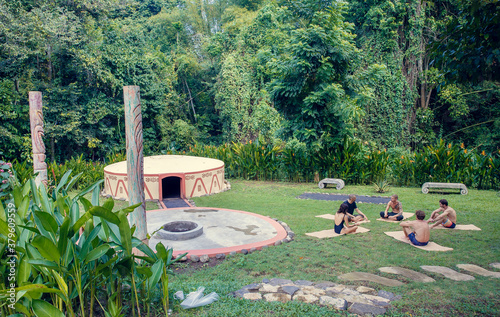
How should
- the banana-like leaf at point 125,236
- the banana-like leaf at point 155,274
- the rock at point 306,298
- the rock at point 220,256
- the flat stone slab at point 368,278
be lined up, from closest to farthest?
the banana-like leaf at point 125,236
the banana-like leaf at point 155,274
the rock at point 306,298
the flat stone slab at point 368,278
the rock at point 220,256

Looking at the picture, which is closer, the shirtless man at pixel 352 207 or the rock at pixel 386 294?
the rock at pixel 386 294

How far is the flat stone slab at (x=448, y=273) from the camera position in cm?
437

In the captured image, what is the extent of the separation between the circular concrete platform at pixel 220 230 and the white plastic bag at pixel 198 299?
2.02m

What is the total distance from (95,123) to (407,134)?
56.7ft

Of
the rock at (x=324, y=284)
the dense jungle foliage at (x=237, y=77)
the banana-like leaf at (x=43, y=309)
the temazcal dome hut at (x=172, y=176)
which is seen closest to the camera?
the banana-like leaf at (x=43, y=309)

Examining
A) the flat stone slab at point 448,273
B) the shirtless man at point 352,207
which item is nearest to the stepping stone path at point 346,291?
the flat stone slab at point 448,273

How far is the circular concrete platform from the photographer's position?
619 cm

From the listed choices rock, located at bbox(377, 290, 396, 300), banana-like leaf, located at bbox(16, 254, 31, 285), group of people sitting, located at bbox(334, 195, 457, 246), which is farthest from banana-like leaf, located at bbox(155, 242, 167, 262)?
group of people sitting, located at bbox(334, 195, 457, 246)

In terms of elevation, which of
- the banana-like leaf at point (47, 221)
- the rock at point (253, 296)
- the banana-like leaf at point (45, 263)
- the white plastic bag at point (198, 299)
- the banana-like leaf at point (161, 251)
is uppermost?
the banana-like leaf at point (47, 221)

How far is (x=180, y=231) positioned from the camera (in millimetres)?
6738

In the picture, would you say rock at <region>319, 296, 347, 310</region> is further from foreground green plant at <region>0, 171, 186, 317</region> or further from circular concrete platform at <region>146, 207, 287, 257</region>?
circular concrete platform at <region>146, 207, 287, 257</region>

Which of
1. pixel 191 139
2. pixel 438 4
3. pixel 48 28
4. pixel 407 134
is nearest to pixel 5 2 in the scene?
pixel 48 28

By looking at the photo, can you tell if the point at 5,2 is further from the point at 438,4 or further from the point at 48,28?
the point at 438,4

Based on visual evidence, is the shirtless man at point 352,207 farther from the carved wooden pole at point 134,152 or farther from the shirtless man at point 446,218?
the carved wooden pole at point 134,152
